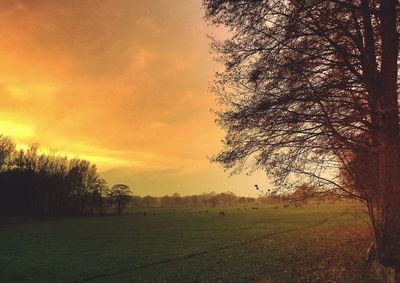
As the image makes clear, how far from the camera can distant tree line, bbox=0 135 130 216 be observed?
9756 centimetres

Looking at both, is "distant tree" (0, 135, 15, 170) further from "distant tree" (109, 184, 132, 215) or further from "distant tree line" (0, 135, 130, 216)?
"distant tree" (109, 184, 132, 215)

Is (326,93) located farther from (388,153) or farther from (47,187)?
(47,187)

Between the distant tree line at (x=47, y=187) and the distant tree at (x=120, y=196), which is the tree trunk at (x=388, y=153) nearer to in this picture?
the distant tree line at (x=47, y=187)

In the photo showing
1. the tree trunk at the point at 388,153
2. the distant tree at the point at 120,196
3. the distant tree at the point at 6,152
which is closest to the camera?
the tree trunk at the point at 388,153

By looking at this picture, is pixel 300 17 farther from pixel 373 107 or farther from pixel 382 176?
pixel 382 176

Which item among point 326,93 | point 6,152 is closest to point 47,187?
point 6,152

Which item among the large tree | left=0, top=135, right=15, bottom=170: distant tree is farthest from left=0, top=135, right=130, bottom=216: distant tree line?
the large tree

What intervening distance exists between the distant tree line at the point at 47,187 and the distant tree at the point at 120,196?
1975 millimetres

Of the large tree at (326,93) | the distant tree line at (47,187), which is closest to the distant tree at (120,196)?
the distant tree line at (47,187)

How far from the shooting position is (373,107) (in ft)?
28.3

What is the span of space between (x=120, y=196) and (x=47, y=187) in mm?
46235

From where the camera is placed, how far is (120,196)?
153 m

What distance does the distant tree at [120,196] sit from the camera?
5925 inches

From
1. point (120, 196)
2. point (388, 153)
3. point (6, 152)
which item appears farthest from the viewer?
point (120, 196)
